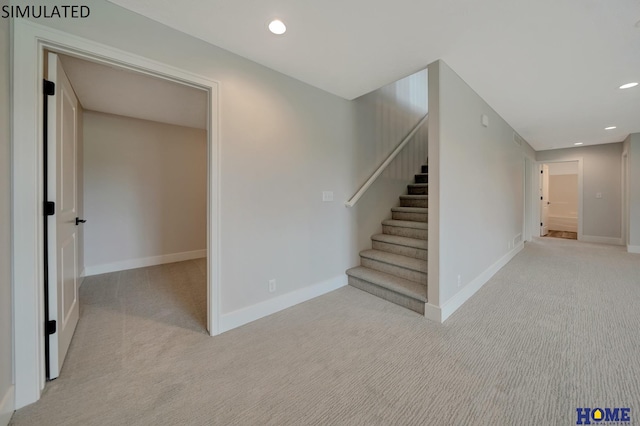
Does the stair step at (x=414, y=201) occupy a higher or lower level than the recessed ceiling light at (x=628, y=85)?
lower

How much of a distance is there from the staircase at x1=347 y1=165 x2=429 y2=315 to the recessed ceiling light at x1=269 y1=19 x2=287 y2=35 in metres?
2.37

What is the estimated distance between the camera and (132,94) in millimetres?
2695

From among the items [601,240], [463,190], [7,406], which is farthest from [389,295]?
[601,240]

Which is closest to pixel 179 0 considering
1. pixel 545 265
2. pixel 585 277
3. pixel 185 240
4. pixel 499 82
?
pixel 499 82

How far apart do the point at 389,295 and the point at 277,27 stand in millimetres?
2512

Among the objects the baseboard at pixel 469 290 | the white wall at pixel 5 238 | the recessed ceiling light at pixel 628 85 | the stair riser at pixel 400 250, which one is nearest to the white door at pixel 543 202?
the baseboard at pixel 469 290

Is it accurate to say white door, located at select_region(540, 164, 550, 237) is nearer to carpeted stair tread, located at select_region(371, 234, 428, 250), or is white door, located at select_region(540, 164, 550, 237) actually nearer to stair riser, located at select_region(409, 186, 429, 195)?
stair riser, located at select_region(409, 186, 429, 195)

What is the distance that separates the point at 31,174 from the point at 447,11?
2540 millimetres

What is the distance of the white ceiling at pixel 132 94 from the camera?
7.08 feet

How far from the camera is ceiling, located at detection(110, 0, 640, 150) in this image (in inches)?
59.5

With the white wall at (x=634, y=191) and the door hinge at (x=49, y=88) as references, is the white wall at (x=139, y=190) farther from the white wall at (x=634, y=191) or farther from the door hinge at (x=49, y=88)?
the white wall at (x=634, y=191)

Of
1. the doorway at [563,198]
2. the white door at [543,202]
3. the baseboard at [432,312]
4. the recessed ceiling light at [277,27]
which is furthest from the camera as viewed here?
the doorway at [563,198]

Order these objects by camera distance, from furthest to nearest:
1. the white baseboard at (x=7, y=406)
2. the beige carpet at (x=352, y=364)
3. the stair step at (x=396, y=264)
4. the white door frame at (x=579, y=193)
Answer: the white door frame at (x=579, y=193), the stair step at (x=396, y=264), the beige carpet at (x=352, y=364), the white baseboard at (x=7, y=406)

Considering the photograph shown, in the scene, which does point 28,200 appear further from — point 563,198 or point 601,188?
point 563,198
